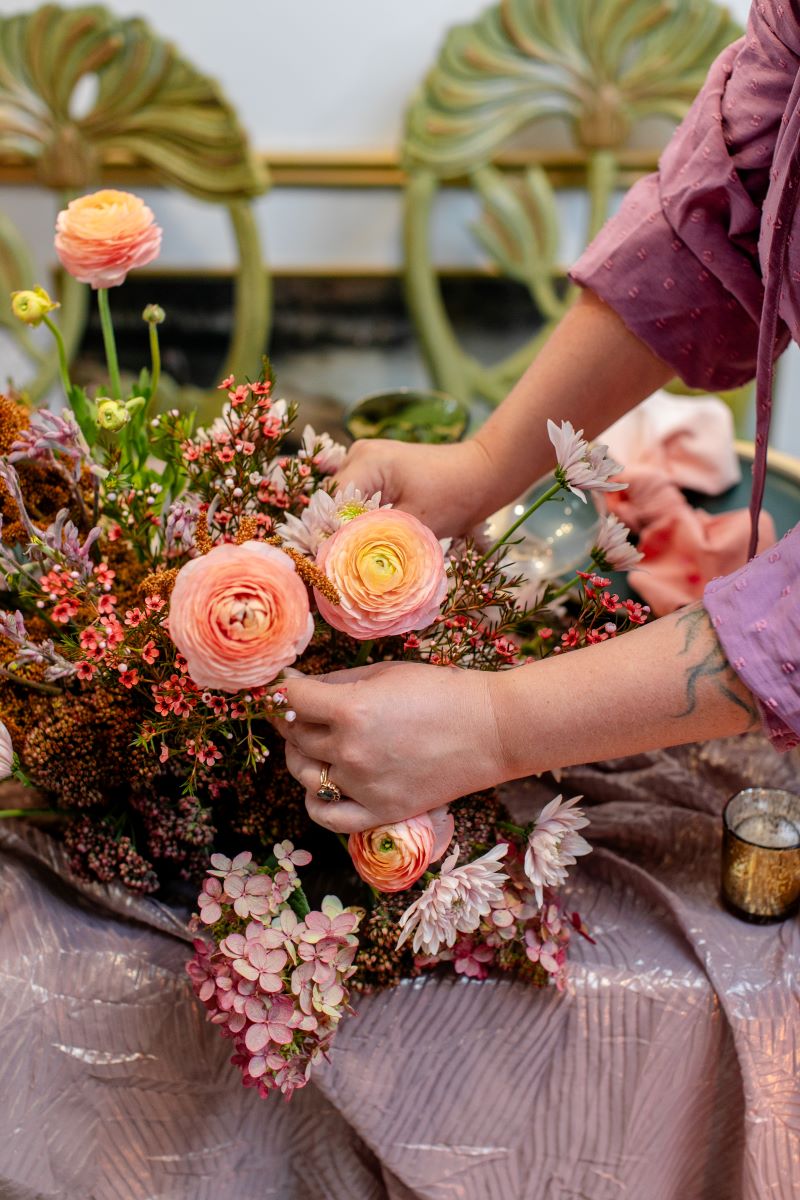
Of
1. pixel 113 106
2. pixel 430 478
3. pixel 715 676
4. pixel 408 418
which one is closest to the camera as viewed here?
pixel 715 676

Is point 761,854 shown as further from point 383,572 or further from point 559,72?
point 559,72

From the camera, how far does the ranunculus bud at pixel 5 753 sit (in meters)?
0.67

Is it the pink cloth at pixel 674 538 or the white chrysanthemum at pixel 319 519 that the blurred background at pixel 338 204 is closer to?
the pink cloth at pixel 674 538

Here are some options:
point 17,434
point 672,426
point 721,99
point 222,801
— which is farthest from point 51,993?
point 672,426

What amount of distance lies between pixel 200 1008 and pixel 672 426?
2.95 feet

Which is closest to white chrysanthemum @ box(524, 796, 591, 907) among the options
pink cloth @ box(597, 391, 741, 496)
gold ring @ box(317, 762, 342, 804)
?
gold ring @ box(317, 762, 342, 804)

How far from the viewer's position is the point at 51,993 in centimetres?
76

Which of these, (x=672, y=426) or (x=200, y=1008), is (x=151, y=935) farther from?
(x=672, y=426)

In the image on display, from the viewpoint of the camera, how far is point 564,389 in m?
0.87

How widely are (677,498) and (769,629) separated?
60cm

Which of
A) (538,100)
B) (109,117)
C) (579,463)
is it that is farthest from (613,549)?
(109,117)

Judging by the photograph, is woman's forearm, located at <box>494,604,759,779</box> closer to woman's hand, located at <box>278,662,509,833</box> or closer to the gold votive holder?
woman's hand, located at <box>278,662,509,833</box>

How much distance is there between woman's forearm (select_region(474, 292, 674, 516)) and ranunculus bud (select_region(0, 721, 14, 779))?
42 cm

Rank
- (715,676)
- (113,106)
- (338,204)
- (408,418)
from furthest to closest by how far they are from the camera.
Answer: (338,204) < (113,106) < (408,418) < (715,676)
